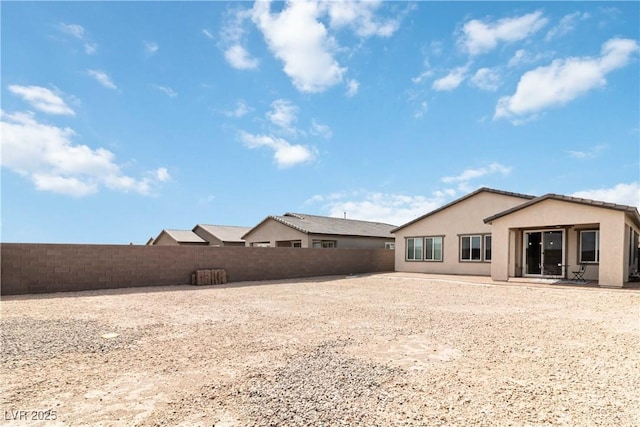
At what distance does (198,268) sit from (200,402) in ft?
43.3

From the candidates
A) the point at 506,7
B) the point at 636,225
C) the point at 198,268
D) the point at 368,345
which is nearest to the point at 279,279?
the point at 198,268

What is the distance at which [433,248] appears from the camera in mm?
21172

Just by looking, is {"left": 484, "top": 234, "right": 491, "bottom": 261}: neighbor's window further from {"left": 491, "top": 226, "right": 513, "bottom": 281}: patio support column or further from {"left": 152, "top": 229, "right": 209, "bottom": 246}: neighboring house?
{"left": 152, "top": 229, "right": 209, "bottom": 246}: neighboring house

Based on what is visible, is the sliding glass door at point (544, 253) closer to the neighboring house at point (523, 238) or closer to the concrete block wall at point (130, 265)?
the neighboring house at point (523, 238)

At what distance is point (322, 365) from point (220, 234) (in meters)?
29.2

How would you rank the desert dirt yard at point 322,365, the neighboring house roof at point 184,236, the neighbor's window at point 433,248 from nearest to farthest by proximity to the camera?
1. the desert dirt yard at point 322,365
2. the neighbor's window at point 433,248
3. the neighboring house roof at point 184,236

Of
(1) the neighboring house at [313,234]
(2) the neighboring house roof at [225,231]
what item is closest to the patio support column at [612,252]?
(1) the neighboring house at [313,234]

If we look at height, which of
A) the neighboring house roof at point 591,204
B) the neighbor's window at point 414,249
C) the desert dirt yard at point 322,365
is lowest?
the desert dirt yard at point 322,365

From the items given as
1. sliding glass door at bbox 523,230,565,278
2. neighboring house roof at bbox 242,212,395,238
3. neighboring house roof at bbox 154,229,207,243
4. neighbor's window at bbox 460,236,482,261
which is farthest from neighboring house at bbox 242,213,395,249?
sliding glass door at bbox 523,230,565,278

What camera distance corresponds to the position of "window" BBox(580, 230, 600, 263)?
14906 millimetres

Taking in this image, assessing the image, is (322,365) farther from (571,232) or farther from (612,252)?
(571,232)

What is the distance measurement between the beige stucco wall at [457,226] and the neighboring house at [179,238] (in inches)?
797

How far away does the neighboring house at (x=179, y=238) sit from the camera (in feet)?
109

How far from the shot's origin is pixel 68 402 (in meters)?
3.82
